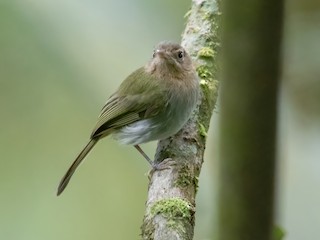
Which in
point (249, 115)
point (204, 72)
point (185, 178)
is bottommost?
point (185, 178)

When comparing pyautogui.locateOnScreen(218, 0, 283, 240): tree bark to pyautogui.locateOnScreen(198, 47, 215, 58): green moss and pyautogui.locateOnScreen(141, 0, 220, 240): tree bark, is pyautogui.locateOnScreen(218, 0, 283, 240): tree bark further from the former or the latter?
pyautogui.locateOnScreen(198, 47, 215, 58): green moss

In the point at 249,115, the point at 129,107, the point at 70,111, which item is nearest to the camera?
the point at 249,115

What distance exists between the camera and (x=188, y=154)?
2.44 m

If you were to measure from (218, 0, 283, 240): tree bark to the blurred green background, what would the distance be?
1.89m

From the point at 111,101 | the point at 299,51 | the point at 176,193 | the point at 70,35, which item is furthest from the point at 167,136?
the point at 299,51

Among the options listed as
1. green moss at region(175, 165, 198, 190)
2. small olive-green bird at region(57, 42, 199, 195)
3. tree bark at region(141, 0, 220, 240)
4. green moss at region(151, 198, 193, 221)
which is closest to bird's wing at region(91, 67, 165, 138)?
small olive-green bird at region(57, 42, 199, 195)

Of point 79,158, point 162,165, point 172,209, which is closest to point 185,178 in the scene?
point 162,165

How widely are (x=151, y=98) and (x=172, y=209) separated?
0.95m

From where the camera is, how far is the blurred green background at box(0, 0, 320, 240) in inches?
118

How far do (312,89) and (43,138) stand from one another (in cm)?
224

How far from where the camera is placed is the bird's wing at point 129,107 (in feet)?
9.15

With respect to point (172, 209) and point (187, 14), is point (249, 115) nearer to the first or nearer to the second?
point (172, 209)

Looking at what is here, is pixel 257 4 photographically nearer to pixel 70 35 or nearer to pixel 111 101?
pixel 111 101

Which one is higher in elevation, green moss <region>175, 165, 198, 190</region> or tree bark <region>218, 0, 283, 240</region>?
tree bark <region>218, 0, 283, 240</region>
